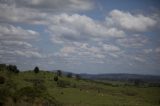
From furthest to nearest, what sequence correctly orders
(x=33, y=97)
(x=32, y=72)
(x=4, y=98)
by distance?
(x=32, y=72) < (x=33, y=97) < (x=4, y=98)

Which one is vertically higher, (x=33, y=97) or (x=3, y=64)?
(x=3, y=64)

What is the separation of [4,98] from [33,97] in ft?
38.5

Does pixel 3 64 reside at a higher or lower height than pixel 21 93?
higher

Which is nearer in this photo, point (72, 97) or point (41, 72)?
point (72, 97)

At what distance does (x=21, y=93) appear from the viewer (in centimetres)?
5678

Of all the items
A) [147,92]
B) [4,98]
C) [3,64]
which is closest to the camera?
[4,98]

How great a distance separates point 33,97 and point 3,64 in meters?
103

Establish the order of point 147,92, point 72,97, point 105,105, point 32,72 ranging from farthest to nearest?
point 32,72 → point 147,92 → point 72,97 → point 105,105

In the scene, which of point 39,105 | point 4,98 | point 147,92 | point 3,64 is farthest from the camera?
point 147,92

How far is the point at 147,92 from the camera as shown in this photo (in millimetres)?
165000

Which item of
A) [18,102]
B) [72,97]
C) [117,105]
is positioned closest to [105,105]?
[117,105]

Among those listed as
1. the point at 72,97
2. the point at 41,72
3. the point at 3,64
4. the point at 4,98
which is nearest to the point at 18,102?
the point at 4,98

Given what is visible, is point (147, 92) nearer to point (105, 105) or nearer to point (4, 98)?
point (105, 105)

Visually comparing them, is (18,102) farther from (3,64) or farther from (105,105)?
(3,64)
